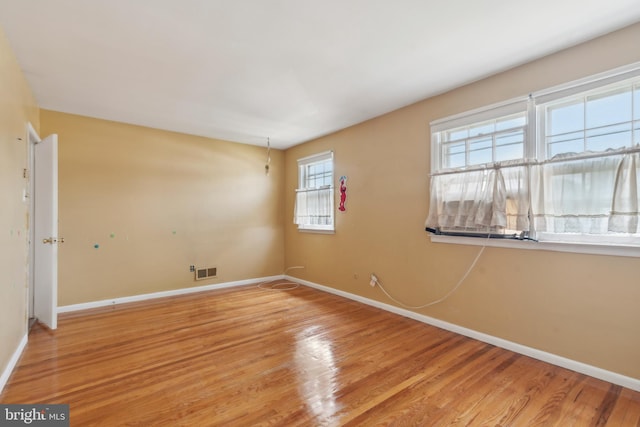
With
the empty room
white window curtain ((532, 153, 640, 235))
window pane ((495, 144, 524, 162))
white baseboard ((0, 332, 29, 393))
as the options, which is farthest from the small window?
white baseboard ((0, 332, 29, 393))

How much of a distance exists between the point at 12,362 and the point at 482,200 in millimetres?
4221

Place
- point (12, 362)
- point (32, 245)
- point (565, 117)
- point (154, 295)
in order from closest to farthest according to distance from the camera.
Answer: point (12, 362), point (565, 117), point (32, 245), point (154, 295)

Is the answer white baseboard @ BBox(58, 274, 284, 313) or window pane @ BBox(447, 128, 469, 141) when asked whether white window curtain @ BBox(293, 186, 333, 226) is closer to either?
white baseboard @ BBox(58, 274, 284, 313)

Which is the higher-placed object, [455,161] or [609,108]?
[609,108]

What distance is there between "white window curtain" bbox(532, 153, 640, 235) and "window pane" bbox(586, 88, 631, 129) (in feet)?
0.97

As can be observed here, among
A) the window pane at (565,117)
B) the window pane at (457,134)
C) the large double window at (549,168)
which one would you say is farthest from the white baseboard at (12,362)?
the window pane at (565,117)

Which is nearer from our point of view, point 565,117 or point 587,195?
point 587,195

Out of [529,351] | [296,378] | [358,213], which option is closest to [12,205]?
[296,378]

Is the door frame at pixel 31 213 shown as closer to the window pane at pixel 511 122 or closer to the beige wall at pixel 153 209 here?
the beige wall at pixel 153 209

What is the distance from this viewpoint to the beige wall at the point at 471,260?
7.32 feet

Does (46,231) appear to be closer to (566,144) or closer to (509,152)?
(509,152)

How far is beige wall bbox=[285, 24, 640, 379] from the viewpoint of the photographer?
2.23 metres

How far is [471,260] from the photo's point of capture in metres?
3.04

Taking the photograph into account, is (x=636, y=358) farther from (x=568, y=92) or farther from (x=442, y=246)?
(x=568, y=92)
